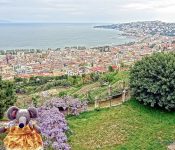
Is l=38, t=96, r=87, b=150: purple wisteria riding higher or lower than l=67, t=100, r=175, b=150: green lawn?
higher

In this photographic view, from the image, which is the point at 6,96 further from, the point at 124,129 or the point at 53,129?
the point at 124,129

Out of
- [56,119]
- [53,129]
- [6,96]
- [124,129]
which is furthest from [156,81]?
[6,96]

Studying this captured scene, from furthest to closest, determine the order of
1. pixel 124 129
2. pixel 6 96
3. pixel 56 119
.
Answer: pixel 6 96, pixel 124 129, pixel 56 119

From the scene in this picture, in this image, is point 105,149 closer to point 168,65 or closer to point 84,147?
point 84,147

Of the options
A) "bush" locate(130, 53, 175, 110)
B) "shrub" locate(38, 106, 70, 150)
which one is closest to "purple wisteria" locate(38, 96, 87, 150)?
"shrub" locate(38, 106, 70, 150)

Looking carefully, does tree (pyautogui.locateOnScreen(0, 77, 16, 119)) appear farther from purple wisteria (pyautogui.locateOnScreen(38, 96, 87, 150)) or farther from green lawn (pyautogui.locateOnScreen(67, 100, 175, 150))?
green lawn (pyautogui.locateOnScreen(67, 100, 175, 150))

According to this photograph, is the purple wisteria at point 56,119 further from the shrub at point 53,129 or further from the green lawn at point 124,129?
the green lawn at point 124,129
